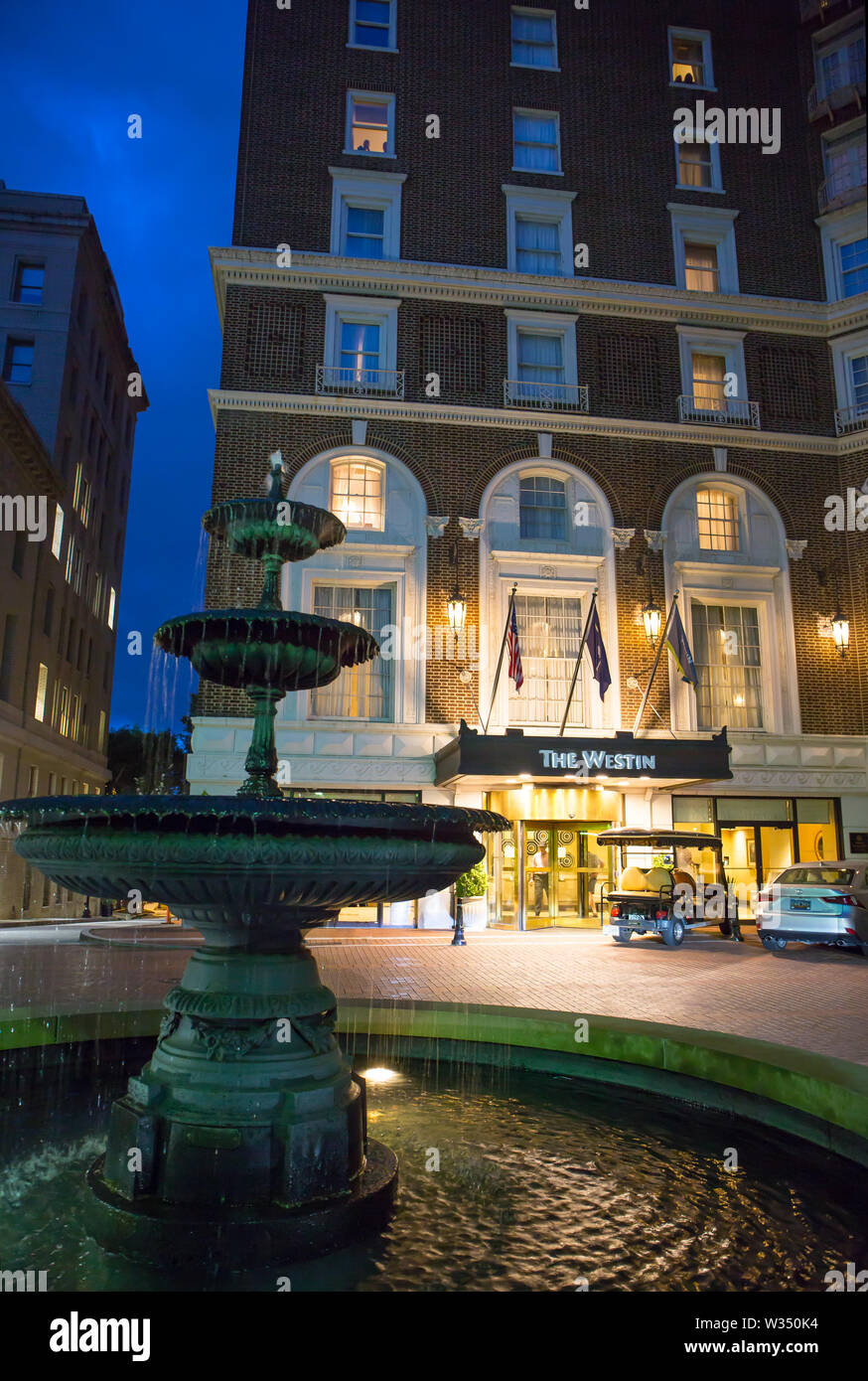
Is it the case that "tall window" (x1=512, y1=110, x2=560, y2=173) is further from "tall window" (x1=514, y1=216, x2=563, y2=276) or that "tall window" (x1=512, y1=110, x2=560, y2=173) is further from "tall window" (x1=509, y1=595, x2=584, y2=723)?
"tall window" (x1=509, y1=595, x2=584, y2=723)

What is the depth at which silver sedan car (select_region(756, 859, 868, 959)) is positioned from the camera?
1466cm

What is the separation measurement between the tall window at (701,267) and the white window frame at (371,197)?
350 inches

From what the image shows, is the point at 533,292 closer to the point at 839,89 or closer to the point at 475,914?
the point at 839,89

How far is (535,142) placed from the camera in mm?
24703

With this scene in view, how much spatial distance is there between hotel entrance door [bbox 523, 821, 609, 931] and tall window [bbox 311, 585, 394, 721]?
5.05 metres

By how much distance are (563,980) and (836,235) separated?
2493 cm

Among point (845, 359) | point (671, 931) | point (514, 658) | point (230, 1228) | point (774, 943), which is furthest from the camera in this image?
point (845, 359)

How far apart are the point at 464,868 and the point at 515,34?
29.9 m

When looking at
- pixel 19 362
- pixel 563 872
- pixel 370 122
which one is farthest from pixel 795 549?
pixel 19 362

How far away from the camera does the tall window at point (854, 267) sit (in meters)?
24.7

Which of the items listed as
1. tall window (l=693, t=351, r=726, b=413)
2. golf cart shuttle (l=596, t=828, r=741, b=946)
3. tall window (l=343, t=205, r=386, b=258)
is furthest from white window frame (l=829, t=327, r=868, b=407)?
golf cart shuttle (l=596, t=828, r=741, b=946)

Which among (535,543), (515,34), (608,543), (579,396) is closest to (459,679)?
(535,543)

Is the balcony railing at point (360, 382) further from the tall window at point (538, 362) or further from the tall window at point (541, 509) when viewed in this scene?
the tall window at point (541, 509)

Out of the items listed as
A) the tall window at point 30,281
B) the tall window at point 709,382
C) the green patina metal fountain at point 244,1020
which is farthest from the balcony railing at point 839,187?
the tall window at point 30,281
